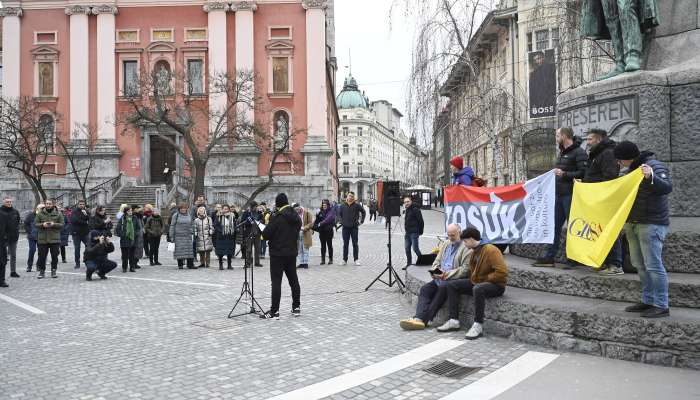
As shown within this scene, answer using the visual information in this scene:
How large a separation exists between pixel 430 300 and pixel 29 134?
3003 cm

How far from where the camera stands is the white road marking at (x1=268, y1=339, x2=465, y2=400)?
5.26 m

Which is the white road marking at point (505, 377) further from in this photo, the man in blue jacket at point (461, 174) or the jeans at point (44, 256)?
the jeans at point (44, 256)

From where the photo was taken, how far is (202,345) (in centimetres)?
715

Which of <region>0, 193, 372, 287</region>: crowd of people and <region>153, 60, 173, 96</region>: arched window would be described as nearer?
<region>0, 193, 372, 287</region>: crowd of people

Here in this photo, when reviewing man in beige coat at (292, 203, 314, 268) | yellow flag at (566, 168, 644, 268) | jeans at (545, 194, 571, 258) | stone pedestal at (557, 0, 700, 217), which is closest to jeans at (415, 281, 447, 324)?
jeans at (545, 194, 571, 258)

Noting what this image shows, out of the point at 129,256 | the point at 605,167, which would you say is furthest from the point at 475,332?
the point at 129,256

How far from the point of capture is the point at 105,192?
34.9 metres

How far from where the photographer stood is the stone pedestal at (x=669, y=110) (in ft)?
25.2

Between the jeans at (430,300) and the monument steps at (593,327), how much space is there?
37 centimetres

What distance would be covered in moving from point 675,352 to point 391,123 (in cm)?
16150

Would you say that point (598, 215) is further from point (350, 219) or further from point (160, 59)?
point (160, 59)

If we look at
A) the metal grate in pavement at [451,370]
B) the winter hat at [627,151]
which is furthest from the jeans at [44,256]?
the winter hat at [627,151]

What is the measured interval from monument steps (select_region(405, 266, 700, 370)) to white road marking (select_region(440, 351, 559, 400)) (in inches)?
14.2

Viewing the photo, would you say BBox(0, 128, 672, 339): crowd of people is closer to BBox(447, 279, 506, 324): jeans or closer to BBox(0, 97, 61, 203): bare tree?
BBox(447, 279, 506, 324): jeans
